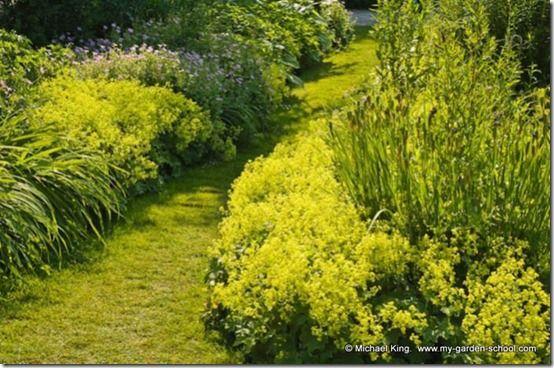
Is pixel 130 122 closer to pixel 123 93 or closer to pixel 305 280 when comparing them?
pixel 123 93

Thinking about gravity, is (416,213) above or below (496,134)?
below

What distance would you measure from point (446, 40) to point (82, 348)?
2429 millimetres

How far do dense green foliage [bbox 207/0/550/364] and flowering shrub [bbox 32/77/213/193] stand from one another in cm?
156

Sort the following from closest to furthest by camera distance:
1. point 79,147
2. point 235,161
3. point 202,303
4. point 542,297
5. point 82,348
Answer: point 542,297
point 82,348
point 202,303
point 79,147
point 235,161

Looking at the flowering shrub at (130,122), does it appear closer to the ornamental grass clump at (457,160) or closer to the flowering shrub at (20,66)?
the flowering shrub at (20,66)

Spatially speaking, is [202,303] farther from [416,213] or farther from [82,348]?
[416,213]

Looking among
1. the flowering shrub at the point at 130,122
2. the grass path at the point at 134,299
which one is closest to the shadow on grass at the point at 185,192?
the grass path at the point at 134,299

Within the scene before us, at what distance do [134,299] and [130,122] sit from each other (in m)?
2.07

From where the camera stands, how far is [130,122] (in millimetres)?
6605

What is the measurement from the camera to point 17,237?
490 cm

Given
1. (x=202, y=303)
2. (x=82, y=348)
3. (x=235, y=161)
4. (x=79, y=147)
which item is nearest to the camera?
(x=82, y=348)

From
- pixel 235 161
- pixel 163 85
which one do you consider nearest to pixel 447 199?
pixel 235 161

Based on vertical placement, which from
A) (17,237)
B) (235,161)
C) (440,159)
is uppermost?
(440,159)

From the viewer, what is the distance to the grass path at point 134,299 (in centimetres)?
430
